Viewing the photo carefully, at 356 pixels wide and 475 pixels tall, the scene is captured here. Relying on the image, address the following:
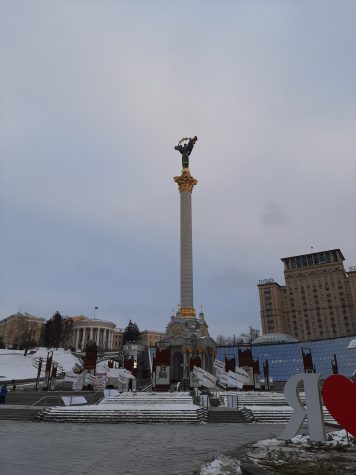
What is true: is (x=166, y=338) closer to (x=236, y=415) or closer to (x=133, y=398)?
(x=133, y=398)

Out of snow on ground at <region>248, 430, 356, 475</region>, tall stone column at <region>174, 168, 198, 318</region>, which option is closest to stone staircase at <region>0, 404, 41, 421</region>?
snow on ground at <region>248, 430, 356, 475</region>

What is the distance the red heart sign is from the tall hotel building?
447 feet

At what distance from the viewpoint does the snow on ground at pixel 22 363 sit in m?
68.2

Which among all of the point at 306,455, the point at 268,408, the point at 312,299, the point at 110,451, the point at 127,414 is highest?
the point at 312,299

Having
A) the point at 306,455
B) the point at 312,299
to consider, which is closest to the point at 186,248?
the point at 306,455

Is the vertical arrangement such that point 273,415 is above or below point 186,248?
below

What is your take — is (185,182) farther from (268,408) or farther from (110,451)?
(110,451)

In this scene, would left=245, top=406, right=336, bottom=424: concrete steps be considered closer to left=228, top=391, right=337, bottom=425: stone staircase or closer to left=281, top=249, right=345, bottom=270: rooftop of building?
left=228, top=391, right=337, bottom=425: stone staircase

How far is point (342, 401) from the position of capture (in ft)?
35.3

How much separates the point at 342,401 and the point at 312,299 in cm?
14293

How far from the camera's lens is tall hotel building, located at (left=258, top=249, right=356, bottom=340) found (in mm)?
137587

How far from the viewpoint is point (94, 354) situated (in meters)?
38.6

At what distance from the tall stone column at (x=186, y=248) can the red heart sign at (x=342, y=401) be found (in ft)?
157

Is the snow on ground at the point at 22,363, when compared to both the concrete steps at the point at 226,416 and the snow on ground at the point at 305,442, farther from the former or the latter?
the snow on ground at the point at 305,442
